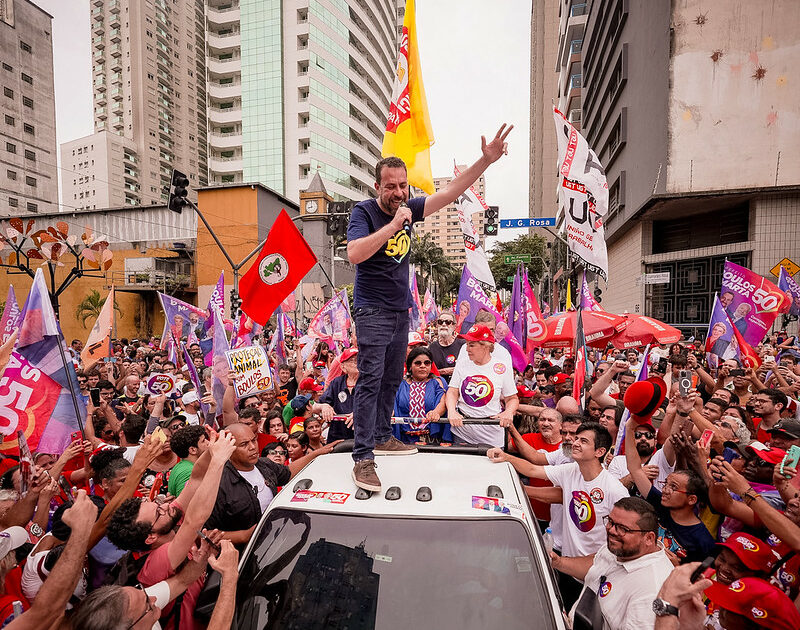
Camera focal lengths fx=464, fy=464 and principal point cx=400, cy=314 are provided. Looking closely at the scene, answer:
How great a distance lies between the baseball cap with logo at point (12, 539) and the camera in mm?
2584

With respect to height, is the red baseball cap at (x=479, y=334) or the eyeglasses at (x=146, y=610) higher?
the red baseball cap at (x=479, y=334)

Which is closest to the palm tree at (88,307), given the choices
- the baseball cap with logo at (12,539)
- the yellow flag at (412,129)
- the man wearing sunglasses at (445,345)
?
A: the man wearing sunglasses at (445,345)

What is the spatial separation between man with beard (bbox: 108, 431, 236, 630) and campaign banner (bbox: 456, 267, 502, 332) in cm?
783

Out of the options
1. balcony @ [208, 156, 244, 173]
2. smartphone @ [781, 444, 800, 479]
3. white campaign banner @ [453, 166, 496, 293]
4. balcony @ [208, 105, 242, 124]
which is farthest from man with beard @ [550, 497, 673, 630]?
balcony @ [208, 105, 242, 124]

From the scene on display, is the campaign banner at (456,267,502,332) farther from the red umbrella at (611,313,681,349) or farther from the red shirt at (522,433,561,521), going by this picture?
the red shirt at (522,433,561,521)

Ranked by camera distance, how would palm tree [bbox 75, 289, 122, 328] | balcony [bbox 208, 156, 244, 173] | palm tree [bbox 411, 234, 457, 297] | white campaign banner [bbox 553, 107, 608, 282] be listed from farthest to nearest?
palm tree [bbox 411, 234, 457, 297] → balcony [bbox 208, 156, 244, 173] → palm tree [bbox 75, 289, 122, 328] → white campaign banner [bbox 553, 107, 608, 282]

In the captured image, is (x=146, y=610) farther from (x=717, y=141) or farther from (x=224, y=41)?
(x=224, y=41)

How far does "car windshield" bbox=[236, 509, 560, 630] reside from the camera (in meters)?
1.86

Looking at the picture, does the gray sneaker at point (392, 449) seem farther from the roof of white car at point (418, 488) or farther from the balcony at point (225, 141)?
the balcony at point (225, 141)

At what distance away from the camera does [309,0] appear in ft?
170

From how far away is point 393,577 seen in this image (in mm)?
1963

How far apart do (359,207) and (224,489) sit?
6.74 feet

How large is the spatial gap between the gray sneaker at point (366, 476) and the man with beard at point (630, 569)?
1418 mm

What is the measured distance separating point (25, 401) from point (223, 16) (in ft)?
222
